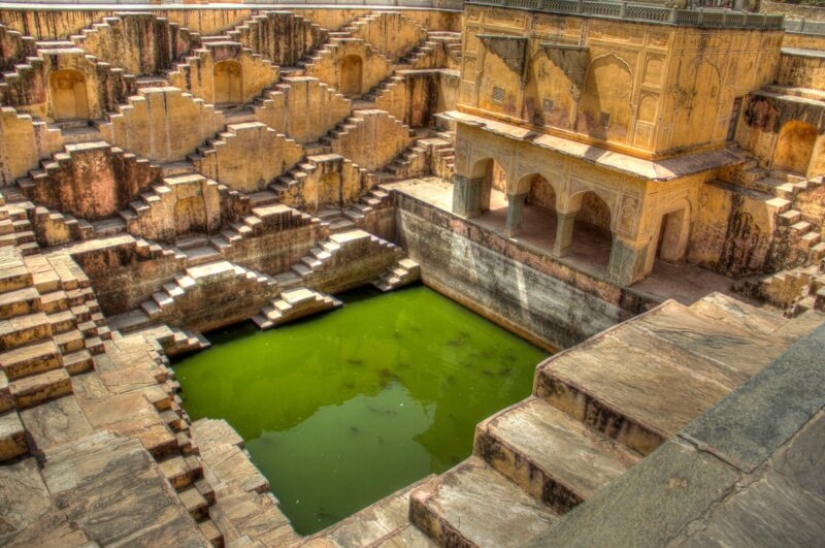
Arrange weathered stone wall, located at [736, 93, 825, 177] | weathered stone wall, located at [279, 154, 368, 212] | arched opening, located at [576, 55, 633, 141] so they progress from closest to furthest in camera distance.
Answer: arched opening, located at [576, 55, 633, 141] < weathered stone wall, located at [736, 93, 825, 177] < weathered stone wall, located at [279, 154, 368, 212]

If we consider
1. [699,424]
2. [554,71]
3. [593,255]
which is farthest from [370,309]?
[699,424]

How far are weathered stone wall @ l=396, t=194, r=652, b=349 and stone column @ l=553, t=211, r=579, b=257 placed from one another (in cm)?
25

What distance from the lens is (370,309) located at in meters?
13.5

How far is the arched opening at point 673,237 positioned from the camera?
11.9m

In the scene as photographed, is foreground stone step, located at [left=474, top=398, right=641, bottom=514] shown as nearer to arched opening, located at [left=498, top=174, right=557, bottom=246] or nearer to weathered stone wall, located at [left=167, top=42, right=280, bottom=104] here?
arched opening, located at [left=498, top=174, right=557, bottom=246]

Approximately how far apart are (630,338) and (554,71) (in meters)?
8.13

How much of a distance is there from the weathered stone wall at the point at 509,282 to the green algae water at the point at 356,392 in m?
0.46

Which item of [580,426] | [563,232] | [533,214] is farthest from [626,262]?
[580,426]

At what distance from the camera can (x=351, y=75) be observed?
1625 centimetres

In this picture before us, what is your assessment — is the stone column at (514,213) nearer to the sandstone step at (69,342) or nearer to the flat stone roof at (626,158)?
the flat stone roof at (626,158)

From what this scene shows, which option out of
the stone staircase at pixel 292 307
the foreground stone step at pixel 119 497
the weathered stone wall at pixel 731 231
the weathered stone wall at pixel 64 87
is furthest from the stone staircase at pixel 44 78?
the weathered stone wall at pixel 731 231

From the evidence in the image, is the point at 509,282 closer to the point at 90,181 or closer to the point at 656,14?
the point at 656,14

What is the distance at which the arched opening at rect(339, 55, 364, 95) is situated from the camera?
1600 centimetres

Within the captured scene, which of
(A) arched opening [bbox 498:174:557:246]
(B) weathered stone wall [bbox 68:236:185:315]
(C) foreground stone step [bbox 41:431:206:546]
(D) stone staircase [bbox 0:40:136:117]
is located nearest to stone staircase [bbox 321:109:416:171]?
(A) arched opening [bbox 498:174:557:246]
